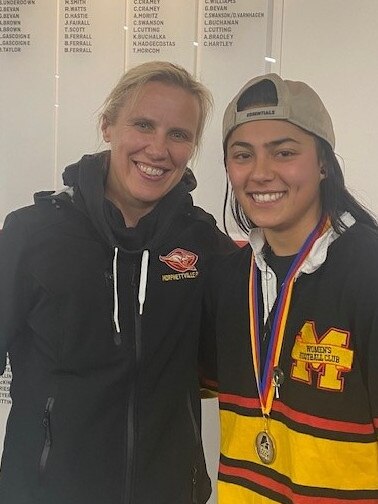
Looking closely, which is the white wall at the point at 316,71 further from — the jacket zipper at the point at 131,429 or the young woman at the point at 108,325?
the jacket zipper at the point at 131,429

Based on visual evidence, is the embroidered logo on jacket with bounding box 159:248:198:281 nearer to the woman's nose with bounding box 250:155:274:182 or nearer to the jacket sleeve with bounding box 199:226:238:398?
the jacket sleeve with bounding box 199:226:238:398

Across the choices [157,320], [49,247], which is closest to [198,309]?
[157,320]

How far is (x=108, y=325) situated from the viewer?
1.37 m

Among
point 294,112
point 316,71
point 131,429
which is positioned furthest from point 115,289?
point 316,71

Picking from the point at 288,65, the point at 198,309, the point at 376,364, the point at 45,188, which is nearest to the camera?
the point at 376,364

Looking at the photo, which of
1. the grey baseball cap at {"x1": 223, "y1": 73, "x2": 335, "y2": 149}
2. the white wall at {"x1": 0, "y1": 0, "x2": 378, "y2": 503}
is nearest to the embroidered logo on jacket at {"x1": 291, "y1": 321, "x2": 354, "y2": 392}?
the grey baseball cap at {"x1": 223, "y1": 73, "x2": 335, "y2": 149}

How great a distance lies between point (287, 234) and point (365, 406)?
0.39m

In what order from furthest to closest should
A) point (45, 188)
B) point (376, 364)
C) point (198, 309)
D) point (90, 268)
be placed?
point (45, 188)
point (198, 309)
point (90, 268)
point (376, 364)

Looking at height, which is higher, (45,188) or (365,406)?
(45,188)

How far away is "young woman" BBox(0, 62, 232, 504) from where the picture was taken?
1349mm

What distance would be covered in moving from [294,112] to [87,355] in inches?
28.0

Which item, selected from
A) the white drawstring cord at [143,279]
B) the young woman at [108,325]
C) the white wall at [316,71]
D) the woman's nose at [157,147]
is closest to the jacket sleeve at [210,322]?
the young woman at [108,325]

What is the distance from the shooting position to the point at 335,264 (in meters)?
1.20

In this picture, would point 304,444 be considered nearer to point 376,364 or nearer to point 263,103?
point 376,364
